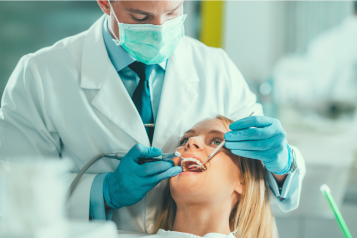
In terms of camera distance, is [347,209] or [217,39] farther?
[217,39]

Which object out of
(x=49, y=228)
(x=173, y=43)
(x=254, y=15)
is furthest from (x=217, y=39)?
(x=49, y=228)

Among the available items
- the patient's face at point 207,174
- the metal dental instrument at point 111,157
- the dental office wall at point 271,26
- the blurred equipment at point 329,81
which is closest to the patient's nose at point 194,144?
the patient's face at point 207,174

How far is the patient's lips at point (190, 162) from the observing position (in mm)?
1283

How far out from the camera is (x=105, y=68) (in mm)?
1416

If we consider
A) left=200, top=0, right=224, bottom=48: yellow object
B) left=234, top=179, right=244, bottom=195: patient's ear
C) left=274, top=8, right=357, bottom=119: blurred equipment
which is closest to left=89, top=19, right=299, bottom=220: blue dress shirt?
left=234, top=179, right=244, bottom=195: patient's ear

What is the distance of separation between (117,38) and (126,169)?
1.89 feet

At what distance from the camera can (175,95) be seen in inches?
57.7

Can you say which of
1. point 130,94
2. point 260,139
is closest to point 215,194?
point 260,139

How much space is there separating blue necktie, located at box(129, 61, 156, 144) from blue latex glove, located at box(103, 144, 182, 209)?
0.25 meters

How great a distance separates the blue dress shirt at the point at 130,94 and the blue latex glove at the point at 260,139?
0.18 metres

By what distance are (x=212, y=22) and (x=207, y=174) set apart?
2.90 meters

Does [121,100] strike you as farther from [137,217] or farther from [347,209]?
[347,209]

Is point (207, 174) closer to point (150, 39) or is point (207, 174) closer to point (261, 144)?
point (261, 144)

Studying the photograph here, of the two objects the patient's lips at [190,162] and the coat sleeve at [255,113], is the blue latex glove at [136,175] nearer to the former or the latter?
the patient's lips at [190,162]
